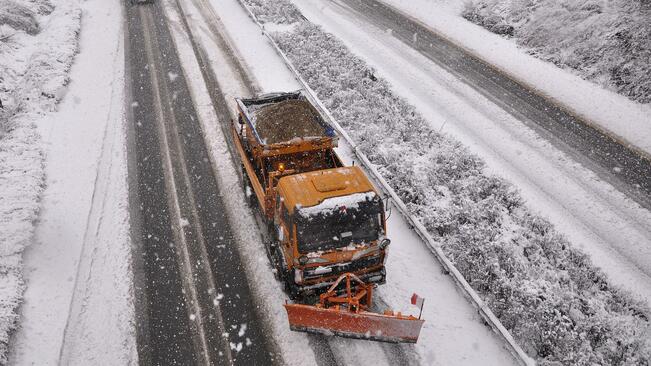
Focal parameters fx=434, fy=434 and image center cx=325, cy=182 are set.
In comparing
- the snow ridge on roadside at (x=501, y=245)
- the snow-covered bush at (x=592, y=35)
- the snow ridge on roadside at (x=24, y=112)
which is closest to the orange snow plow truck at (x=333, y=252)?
the snow ridge on roadside at (x=501, y=245)

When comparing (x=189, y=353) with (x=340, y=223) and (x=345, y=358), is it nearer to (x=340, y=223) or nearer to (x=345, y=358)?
(x=345, y=358)

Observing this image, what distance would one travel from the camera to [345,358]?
27.7 feet

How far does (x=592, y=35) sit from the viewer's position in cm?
1986

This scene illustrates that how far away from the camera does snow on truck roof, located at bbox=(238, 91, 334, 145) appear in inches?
439

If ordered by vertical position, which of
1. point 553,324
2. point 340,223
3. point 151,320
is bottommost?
point 151,320

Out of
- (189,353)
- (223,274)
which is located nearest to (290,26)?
(223,274)

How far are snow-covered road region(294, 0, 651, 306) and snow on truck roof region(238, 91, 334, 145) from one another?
20.1 ft

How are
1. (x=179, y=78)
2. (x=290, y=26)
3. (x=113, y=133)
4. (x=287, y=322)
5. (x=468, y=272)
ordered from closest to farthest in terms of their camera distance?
1. (x=287, y=322)
2. (x=468, y=272)
3. (x=113, y=133)
4. (x=179, y=78)
5. (x=290, y=26)

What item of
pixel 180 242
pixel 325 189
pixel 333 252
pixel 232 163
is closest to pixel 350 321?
pixel 333 252

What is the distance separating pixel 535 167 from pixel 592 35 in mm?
9985

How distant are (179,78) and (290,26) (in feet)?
27.0

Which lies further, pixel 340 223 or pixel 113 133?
pixel 113 133

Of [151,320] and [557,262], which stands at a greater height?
[557,262]

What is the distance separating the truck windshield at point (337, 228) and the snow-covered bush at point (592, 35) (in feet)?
47.7
